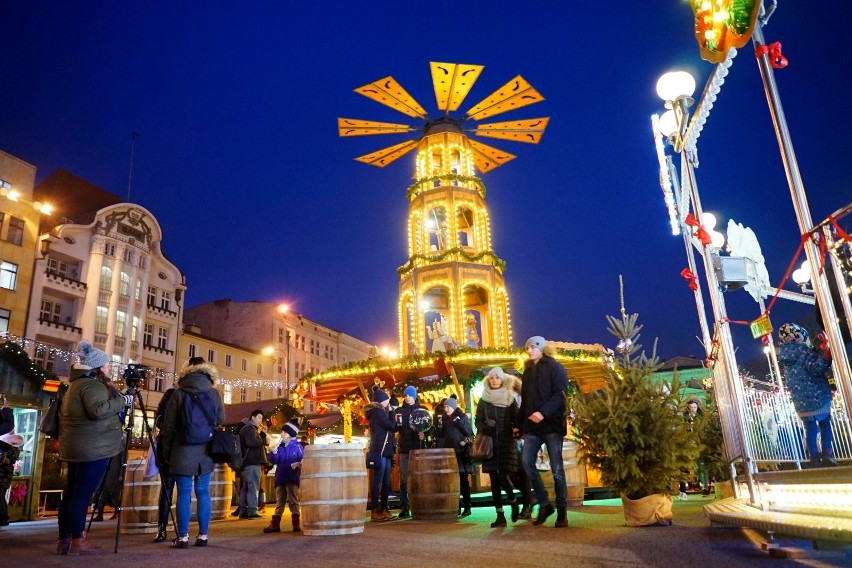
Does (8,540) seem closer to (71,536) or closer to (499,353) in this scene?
(71,536)

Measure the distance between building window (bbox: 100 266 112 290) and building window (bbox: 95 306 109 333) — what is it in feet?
4.07

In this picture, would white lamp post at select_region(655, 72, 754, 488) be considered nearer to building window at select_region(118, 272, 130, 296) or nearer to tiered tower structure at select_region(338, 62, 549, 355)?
tiered tower structure at select_region(338, 62, 549, 355)

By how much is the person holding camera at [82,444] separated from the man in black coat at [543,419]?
4.21 metres

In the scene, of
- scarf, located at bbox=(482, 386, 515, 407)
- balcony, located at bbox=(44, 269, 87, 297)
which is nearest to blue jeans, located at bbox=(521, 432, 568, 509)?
scarf, located at bbox=(482, 386, 515, 407)

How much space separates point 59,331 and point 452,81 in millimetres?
24442

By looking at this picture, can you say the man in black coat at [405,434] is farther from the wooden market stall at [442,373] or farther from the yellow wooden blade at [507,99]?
the yellow wooden blade at [507,99]

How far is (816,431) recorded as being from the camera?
24.1ft

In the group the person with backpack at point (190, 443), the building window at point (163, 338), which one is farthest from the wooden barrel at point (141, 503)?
the building window at point (163, 338)

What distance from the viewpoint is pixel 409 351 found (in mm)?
20125

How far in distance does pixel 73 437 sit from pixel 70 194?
37.2 meters

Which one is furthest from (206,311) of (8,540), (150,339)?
(8,540)

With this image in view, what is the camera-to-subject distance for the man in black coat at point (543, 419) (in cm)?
659

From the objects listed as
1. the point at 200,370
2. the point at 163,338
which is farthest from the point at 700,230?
the point at 163,338

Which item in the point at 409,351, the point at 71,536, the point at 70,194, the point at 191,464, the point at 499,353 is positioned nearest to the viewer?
the point at 71,536
